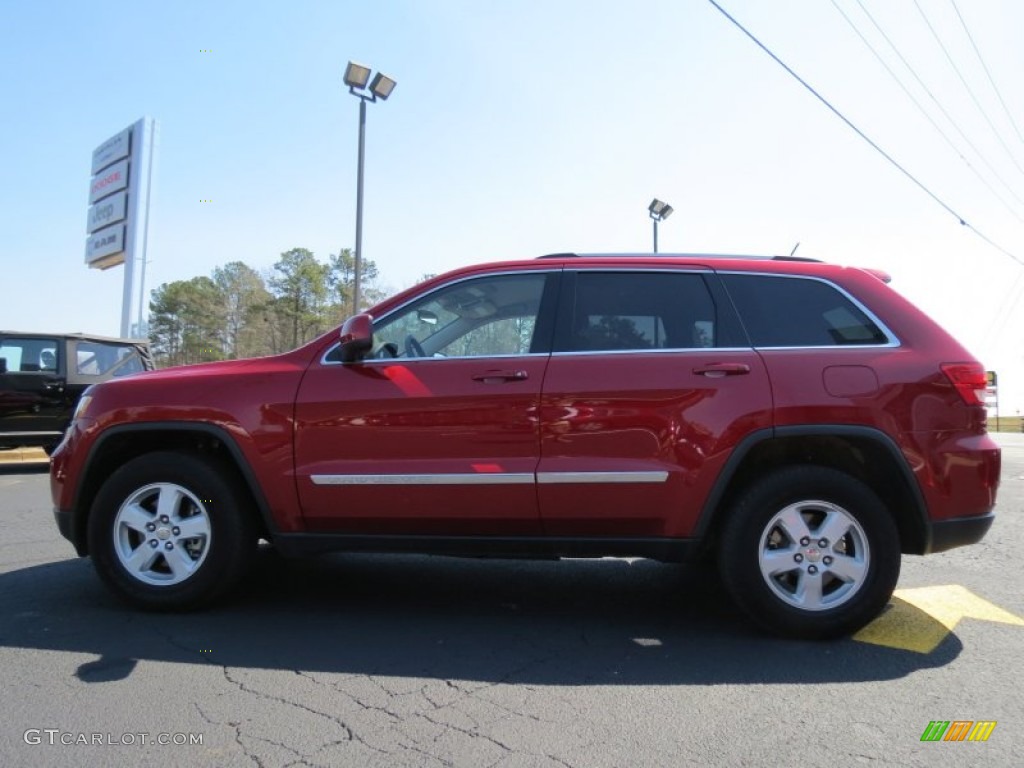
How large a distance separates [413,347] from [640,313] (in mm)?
1227

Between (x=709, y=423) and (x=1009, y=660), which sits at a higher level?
(x=709, y=423)

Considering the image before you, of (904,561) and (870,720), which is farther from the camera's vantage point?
(904,561)

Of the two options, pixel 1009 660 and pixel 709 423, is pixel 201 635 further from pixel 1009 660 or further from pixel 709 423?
pixel 1009 660

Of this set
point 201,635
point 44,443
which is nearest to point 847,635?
point 201,635

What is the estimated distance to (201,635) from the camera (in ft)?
11.8

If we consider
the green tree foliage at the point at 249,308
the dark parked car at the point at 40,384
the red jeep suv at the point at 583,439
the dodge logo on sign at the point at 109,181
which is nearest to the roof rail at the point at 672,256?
the red jeep suv at the point at 583,439

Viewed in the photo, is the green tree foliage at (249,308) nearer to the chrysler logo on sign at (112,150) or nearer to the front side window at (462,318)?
the chrysler logo on sign at (112,150)

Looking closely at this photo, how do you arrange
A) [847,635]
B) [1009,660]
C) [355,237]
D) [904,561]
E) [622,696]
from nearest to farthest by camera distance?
1. [622,696]
2. [1009,660]
3. [847,635]
4. [904,561]
5. [355,237]

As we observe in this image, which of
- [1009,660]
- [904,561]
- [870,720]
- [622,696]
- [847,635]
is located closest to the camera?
[870,720]

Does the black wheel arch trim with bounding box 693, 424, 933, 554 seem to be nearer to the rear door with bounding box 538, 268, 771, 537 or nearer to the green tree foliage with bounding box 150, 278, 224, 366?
the rear door with bounding box 538, 268, 771, 537

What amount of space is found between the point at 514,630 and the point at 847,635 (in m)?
1.61

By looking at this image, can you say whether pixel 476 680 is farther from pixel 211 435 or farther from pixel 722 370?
pixel 211 435

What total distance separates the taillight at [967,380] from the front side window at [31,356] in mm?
11578

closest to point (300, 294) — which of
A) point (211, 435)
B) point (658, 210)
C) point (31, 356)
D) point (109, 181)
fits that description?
point (109, 181)
